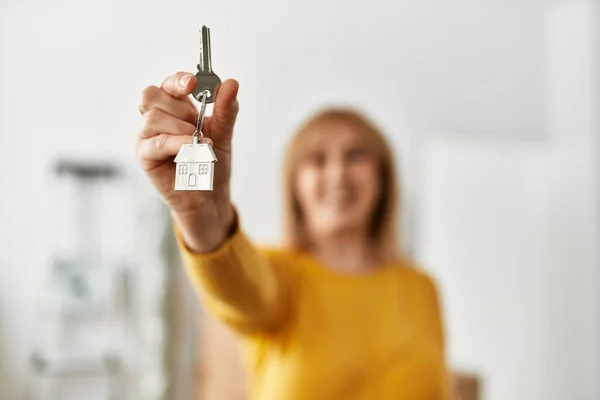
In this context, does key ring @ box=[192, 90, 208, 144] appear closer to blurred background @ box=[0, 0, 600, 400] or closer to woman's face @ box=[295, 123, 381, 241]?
woman's face @ box=[295, 123, 381, 241]

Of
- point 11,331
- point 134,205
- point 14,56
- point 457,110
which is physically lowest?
point 11,331

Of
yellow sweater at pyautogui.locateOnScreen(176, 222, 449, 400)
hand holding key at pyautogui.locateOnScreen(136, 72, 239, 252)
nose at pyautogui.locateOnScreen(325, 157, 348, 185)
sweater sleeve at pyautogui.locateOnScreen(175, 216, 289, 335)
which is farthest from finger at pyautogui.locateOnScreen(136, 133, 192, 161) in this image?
nose at pyautogui.locateOnScreen(325, 157, 348, 185)

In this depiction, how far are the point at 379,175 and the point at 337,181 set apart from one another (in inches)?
4.6

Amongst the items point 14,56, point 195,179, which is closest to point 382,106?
point 14,56


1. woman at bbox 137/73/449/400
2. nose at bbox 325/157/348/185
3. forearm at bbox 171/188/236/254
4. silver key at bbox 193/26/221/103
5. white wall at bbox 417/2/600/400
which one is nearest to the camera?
silver key at bbox 193/26/221/103

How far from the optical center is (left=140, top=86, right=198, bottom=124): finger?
0.37 m

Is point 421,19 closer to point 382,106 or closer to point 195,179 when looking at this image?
point 382,106

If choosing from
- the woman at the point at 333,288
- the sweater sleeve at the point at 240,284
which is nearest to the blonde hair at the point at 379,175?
the woman at the point at 333,288

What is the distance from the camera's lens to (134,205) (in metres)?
1.90

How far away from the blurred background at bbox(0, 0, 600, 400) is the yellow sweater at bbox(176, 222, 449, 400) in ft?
2.46

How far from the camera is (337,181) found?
36.1 inches

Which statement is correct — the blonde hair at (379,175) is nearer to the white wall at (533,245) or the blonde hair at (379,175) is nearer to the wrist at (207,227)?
the wrist at (207,227)

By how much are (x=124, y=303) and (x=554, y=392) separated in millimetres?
1163

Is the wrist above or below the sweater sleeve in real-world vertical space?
above
